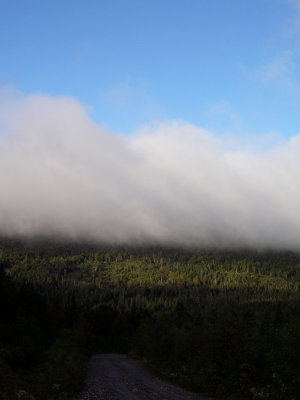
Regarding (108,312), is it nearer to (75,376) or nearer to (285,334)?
(75,376)

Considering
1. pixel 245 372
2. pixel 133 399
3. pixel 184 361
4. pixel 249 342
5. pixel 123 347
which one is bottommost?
pixel 123 347

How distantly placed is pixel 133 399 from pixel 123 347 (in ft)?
347

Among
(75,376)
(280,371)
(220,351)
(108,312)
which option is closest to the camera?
(280,371)

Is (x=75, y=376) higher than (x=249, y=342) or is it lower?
lower

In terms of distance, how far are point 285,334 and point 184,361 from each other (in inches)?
803

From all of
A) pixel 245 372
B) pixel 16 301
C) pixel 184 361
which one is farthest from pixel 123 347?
pixel 245 372

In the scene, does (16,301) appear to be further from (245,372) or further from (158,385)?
(245,372)

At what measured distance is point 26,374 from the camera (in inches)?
1372

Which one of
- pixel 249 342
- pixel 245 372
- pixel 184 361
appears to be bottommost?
pixel 184 361

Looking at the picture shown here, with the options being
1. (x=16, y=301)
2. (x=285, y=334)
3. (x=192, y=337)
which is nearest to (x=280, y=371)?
(x=285, y=334)

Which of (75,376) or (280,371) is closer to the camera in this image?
(280,371)

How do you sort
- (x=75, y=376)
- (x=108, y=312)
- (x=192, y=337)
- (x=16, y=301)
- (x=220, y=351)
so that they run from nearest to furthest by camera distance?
(x=220, y=351) → (x=75, y=376) → (x=192, y=337) → (x=16, y=301) → (x=108, y=312)

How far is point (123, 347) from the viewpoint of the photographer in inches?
4870

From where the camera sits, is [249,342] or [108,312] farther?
[108,312]
